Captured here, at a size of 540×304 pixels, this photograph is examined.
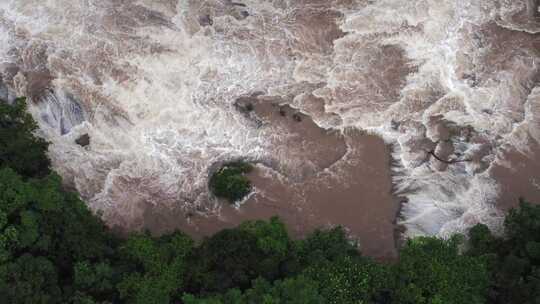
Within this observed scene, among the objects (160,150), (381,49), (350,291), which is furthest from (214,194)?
(381,49)

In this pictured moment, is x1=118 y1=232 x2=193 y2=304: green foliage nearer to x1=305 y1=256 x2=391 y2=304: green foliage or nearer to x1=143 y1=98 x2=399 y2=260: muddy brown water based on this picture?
x1=143 y1=98 x2=399 y2=260: muddy brown water

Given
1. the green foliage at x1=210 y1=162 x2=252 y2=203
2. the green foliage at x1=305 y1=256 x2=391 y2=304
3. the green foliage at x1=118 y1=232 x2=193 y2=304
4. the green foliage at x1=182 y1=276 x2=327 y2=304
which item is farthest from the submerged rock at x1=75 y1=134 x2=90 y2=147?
the green foliage at x1=305 y1=256 x2=391 y2=304

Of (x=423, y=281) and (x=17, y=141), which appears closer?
(x=423, y=281)

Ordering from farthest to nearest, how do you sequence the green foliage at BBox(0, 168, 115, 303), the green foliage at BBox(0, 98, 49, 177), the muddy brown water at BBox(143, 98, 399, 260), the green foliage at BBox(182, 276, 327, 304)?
the muddy brown water at BBox(143, 98, 399, 260) < the green foliage at BBox(0, 98, 49, 177) < the green foliage at BBox(0, 168, 115, 303) < the green foliage at BBox(182, 276, 327, 304)

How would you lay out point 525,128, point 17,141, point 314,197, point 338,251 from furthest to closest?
1. point 525,128
2. point 314,197
3. point 17,141
4. point 338,251

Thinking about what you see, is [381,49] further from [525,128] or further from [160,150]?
[160,150]

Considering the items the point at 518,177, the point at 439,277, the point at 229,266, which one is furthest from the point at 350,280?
the point at 518,177
